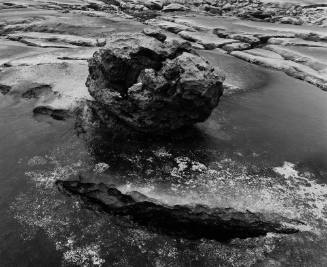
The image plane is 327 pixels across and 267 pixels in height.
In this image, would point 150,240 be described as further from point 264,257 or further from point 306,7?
point 306,7

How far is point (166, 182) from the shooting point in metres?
9.23

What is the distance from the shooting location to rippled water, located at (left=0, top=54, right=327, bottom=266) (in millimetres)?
7668

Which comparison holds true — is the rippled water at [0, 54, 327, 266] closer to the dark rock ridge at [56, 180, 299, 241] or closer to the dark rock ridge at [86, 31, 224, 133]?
the dark rock ridge at [56, 180, 299, 241]

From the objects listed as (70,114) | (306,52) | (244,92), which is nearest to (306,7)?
(306,52)

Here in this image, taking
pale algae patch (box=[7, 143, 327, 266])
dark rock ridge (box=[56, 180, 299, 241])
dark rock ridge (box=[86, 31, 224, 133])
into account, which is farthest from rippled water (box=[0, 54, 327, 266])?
dark rock ridge (box=[86, 31, 224, 133])

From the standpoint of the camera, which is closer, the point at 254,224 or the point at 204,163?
the point at 254,224

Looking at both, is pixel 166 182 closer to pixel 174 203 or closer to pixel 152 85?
pixel 174 203

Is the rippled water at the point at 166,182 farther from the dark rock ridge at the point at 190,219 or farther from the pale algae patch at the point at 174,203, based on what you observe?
the dark rock ridge at the point at 190,219

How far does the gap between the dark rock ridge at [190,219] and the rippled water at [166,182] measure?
19 centimetres

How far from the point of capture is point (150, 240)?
7.95m

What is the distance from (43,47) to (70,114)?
8.04 m

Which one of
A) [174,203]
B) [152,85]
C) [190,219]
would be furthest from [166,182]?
[152,85]

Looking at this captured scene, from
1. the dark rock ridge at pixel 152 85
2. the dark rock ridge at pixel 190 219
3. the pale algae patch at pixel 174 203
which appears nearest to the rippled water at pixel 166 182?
the pale algae patch at pixel 174 203

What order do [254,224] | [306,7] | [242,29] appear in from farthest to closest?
1. [306,7]
2. [242,29]
3. [254,224]
